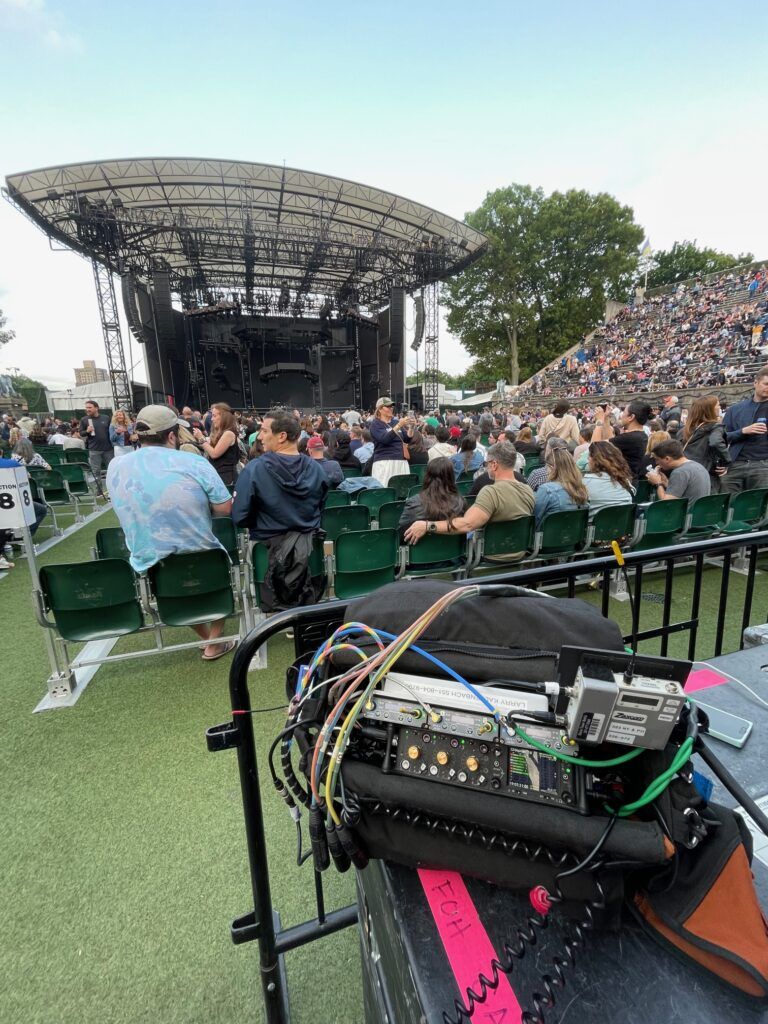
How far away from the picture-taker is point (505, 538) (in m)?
3.75

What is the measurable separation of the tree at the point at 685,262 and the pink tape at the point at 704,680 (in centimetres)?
4805

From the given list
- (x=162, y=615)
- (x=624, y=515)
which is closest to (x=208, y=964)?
(x=162, y=615)

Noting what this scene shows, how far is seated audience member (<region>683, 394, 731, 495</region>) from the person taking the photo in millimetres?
4559

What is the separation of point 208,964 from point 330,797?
4.09 feet

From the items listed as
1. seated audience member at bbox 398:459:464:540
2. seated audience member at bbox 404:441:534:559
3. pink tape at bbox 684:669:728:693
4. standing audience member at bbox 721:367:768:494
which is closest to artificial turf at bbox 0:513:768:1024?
pink tape at bbox 684:669:728:693

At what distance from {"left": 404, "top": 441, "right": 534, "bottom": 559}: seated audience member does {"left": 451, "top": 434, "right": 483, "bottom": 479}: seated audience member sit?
6.37ft

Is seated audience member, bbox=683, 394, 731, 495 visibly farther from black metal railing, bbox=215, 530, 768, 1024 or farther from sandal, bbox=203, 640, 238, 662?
sandal, bbox=203, 640, 238, 662

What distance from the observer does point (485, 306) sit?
3161 centimetres

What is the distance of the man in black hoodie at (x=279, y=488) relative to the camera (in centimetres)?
289

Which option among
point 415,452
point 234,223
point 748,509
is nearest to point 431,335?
point 234,223

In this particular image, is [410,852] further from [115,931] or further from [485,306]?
[485,306]

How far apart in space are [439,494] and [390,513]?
3.28ft

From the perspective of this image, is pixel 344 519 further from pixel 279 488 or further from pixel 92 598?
pixel 92 598

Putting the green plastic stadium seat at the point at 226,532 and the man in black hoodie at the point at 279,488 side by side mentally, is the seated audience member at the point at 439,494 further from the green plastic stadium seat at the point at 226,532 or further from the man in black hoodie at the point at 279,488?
the green plastic stadium seat at the point at 226,532
